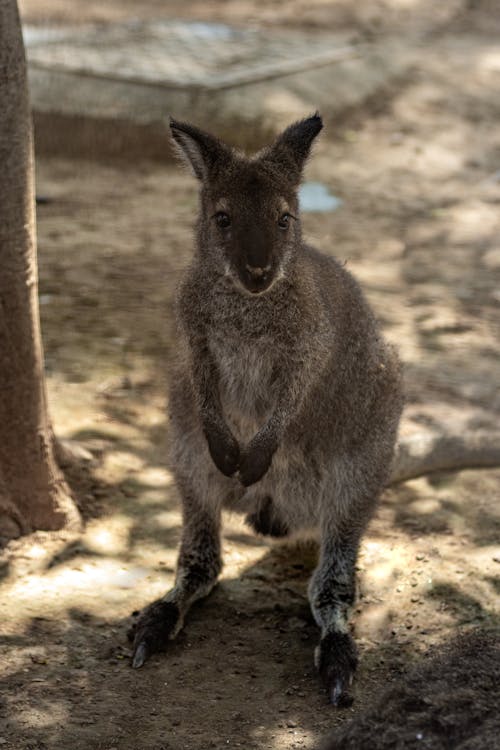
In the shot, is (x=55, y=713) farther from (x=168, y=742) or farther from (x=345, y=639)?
(x=345, y=639)

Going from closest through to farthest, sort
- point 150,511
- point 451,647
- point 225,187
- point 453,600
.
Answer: point 451,647
point 225,187
point 453,600
point 150,511

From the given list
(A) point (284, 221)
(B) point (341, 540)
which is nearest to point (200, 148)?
(A) point (284, 221)

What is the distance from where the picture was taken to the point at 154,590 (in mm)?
4461

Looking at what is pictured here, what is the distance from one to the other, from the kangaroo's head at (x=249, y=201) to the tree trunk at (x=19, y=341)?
2.19 feet

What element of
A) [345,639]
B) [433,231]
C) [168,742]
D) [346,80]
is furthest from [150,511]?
[346,80]

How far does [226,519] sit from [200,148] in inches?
69.0

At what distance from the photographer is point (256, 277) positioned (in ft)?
12.2

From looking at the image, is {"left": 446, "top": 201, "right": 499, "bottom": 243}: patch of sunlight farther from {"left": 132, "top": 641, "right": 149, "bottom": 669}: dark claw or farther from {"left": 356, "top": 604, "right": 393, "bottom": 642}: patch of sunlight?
{"left": 132, "top": 641, "right": 149, "bottom": 669}: dark claw

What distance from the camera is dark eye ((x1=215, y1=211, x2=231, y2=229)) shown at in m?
3.85

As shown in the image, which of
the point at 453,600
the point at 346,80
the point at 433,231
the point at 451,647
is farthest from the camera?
the point at 346,80

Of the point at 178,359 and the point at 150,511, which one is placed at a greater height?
the point at 178,359

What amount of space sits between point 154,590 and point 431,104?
7561 mm

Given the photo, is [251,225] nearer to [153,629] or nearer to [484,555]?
[153,629]

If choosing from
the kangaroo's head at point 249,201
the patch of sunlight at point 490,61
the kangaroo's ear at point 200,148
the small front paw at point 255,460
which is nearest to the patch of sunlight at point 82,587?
the small front paw at point 255,460
